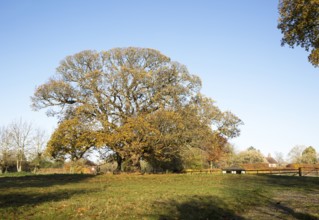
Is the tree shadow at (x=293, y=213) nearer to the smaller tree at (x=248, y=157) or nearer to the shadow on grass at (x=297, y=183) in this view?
the shadow on grass at (x=297, y=183)

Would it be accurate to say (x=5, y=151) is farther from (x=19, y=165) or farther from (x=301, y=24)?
(x=301, y=24)

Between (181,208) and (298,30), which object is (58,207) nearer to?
(181,208)

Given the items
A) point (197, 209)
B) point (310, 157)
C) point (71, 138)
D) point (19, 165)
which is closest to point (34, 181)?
point (71, 138)

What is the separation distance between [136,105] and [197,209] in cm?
2700

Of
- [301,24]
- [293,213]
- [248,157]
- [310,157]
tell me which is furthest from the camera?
[248,157]

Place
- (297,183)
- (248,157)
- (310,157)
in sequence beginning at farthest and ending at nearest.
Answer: (248,157) → (310,157) → (297,183)

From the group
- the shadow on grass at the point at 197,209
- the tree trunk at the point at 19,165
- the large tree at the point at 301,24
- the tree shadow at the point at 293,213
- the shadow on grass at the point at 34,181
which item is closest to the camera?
the tree shadow at the point at 293,213

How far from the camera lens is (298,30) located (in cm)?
1678

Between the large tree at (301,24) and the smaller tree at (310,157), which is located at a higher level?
the large tree at (301,24)

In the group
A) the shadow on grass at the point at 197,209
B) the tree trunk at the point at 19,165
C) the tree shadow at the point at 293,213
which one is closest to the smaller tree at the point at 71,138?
the shadow on grass at the point at 197,209

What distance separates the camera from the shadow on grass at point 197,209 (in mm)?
8938

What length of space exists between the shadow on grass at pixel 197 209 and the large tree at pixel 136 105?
20.7m

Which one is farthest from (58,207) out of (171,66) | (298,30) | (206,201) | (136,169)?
(171,66)

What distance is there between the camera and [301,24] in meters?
16.1
